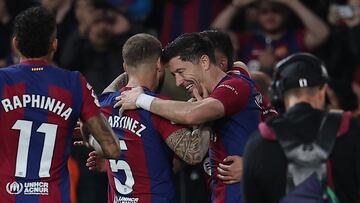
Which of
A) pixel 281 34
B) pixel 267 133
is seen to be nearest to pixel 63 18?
pixel 281 34

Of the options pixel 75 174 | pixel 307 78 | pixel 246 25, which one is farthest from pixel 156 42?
pixel 246 25

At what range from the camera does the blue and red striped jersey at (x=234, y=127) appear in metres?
7.03

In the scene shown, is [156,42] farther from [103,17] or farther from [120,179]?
[103,17]

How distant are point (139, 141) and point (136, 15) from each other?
19.4ft

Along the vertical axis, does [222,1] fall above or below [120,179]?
above

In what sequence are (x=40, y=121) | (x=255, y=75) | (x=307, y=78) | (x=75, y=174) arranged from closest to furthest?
(x=307, y=78) → (x=40, y=121) → (x=255, y=75) → (x=75, y=174)

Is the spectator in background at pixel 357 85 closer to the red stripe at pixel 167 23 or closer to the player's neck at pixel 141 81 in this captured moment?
the red stripe at pixel 167 23

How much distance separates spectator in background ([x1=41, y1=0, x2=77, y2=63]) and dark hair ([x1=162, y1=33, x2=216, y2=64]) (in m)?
5.63

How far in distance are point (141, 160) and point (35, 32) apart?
1157 mm

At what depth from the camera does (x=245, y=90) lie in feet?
23.1

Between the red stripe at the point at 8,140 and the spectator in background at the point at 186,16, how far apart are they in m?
5.72

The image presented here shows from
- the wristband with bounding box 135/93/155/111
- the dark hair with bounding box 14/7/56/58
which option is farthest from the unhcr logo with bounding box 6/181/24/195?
the wristband with bounding box 135/93/155/111

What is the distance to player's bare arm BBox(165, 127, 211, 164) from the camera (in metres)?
6.91

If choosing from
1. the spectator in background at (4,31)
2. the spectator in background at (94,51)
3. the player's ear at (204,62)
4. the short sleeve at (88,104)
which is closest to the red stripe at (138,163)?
the short sleeve at (88,104)
